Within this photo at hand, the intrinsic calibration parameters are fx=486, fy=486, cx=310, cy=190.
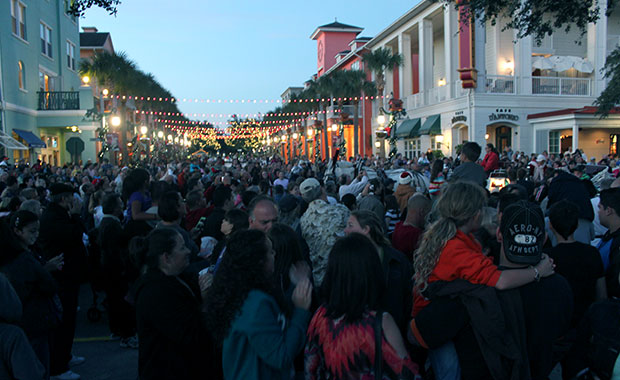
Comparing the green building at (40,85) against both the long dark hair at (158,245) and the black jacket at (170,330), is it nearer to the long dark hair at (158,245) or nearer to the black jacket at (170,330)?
the long dark hair at (158,245)

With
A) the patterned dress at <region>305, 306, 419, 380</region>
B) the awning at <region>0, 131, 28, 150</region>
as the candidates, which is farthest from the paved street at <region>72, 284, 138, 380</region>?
the awning at <region>0, 131, 28, 150</region>

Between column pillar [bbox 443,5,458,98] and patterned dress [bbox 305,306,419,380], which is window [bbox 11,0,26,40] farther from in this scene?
patterned dress [bbox 305,306,419,380]

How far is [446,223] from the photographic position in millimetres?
2977

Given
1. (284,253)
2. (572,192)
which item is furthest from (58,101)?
(284,253)

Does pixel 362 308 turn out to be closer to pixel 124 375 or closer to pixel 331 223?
pixel 331 223

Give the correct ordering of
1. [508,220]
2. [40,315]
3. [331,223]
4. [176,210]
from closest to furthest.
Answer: [508,220] → [40,315] → [331,223] → [176,210]

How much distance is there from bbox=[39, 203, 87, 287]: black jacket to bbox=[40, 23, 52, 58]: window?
94.5ft

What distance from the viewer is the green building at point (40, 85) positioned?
80.3ft

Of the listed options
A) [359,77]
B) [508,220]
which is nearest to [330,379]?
[508,220]

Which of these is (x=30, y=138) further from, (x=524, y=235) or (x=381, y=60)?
(x=524, y=235)

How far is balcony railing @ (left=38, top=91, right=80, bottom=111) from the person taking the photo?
1152 inches

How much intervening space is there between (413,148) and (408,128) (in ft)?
8.31

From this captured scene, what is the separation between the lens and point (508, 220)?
2.69 metres

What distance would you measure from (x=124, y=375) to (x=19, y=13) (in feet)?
89.7
